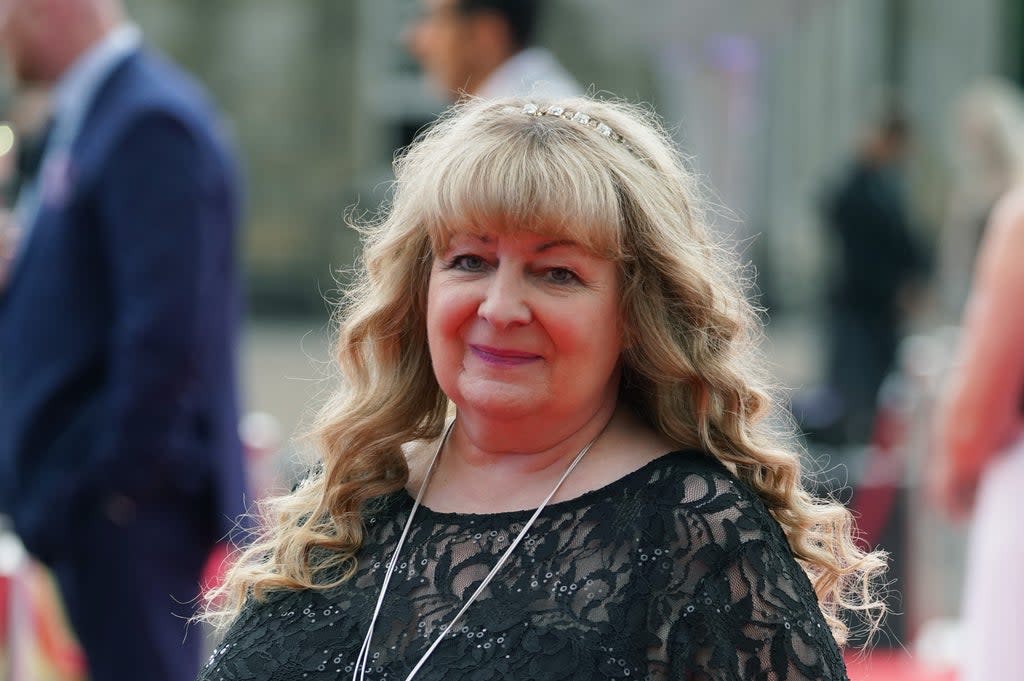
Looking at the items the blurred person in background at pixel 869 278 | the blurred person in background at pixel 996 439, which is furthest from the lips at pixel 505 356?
the blurred person in background at pixel 869 278

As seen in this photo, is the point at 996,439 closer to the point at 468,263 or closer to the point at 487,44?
the point at 487,44

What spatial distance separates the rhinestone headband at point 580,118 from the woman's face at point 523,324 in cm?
19

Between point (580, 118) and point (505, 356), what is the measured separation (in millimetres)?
367

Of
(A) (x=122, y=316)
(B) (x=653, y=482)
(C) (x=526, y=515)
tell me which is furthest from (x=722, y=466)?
(A) (x=122, y=316)

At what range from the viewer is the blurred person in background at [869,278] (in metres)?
10.8

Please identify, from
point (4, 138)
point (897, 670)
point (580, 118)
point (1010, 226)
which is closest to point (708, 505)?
point (580, 118)

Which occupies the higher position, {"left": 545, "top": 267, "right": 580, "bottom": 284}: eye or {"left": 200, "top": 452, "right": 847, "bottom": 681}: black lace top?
{"left": 545, "top": 267, "right": 580, "bottom": 284}: eye

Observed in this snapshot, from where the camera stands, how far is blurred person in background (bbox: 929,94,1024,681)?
369cm

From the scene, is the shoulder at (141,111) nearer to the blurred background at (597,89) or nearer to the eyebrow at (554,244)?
the eyebrow at (554,244)

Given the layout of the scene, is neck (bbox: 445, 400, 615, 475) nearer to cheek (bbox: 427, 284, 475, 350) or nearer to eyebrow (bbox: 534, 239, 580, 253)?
cheek (bbox: 427, 284, 475, 350)

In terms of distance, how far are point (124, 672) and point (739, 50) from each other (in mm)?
4210

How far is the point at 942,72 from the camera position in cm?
1781

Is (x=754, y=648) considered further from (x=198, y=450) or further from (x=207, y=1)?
(x=207, y=1)

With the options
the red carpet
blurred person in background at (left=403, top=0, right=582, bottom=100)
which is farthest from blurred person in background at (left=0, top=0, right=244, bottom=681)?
the red carpet
